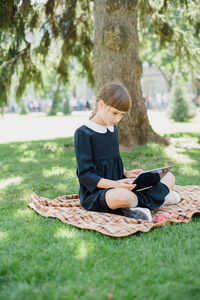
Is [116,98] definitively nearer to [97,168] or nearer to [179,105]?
[97,168]

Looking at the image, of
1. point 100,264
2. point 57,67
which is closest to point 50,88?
point 57,67

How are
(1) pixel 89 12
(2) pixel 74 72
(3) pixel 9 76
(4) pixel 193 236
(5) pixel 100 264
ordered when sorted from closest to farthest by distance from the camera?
(5) pixel 100 264 < (4) pixel 193 236 < (3) pixel 9 76 < (1) pixel 89 12 < (2) pixel 74 72

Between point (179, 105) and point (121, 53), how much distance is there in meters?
11.2

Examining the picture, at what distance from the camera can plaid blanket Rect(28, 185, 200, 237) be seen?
9.22ft

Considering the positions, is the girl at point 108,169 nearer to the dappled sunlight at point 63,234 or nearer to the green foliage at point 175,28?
the dappled sunlight at point 63,234

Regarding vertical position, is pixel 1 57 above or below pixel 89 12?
below

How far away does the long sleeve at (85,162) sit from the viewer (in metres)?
3.16

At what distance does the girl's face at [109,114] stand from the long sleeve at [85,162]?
0.26m

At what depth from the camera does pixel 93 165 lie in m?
3.26

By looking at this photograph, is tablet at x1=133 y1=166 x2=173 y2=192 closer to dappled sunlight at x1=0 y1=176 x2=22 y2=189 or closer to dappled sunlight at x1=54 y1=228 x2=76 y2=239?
dappled sunlight at x1=54 y1=228 x2=76 y2=239

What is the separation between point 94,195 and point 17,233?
0.82m

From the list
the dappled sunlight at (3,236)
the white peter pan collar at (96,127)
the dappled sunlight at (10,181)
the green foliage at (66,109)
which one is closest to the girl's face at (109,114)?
the white peter pan collar at (96,127)

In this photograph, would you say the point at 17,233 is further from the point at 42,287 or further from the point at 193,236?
the point at 193,236

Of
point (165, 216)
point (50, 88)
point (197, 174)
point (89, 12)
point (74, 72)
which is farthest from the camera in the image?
point (50, 88)
